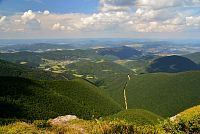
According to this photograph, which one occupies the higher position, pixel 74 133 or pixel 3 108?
pixel 74 133

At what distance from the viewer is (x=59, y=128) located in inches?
854

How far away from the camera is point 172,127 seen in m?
20.6

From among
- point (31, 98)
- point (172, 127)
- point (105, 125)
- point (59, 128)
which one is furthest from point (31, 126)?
point (31, 98)

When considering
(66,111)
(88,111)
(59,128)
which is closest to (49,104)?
(66,111)

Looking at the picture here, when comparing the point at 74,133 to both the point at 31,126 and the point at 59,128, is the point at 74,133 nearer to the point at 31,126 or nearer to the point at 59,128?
the point at 59,128

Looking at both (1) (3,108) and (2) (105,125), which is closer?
(2) (105,125)

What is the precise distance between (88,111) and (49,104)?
83.3ft

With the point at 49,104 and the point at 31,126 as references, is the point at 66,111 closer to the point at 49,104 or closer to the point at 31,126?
the point at 49,104

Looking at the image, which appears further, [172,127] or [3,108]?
[3,108]

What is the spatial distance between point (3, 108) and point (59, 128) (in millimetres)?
141755

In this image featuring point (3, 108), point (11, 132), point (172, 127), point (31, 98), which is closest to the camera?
point (11, 132)

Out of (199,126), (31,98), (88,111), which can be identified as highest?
(199,126)

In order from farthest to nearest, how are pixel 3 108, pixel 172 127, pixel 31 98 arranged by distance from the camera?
pixel 31 98 → pixel 3 108 → pixel 172 127

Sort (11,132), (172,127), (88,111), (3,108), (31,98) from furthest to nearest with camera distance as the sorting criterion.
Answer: (88,111) → (31,98) → (3,108) → (172,127) → (11,132)
